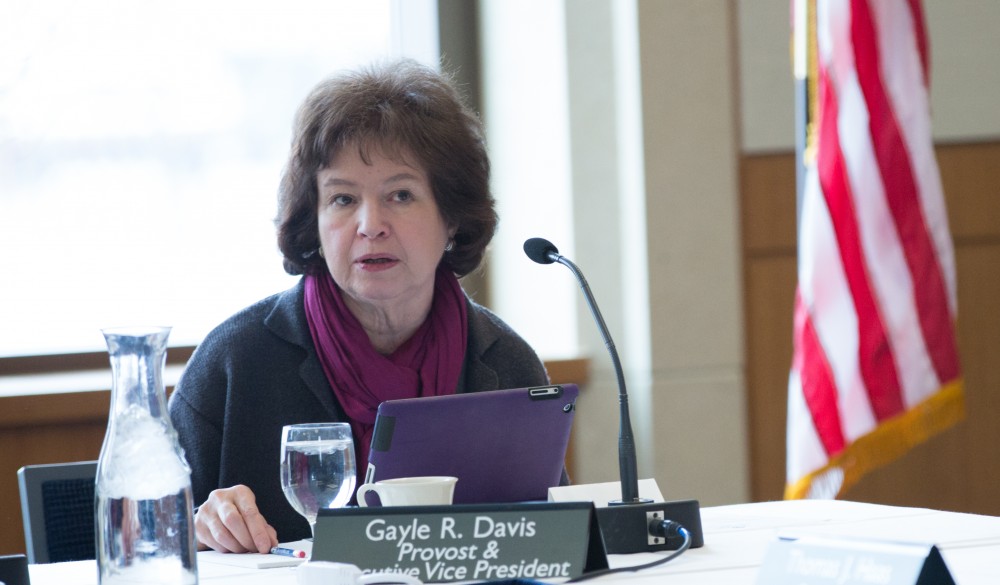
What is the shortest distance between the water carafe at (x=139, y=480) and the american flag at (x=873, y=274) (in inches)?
67.6

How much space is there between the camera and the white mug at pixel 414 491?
143 cm

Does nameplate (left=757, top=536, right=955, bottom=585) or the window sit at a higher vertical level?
the window

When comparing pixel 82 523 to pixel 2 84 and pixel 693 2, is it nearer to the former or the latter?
pixel 2 84

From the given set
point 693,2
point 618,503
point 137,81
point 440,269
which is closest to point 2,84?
point 137,81

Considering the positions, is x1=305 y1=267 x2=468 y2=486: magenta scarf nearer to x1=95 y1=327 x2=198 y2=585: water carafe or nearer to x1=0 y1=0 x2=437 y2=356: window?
x1=95 y1=327 x2=198 y2=585: water carafe

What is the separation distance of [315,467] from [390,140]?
2.78 feet

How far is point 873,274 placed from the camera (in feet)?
8.25

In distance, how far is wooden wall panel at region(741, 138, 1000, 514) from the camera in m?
3.37

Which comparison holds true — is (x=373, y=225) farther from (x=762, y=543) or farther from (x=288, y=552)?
(x=762, y=543)

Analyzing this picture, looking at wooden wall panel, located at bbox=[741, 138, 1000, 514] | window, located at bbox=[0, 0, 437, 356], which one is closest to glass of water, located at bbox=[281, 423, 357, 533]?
window, located at bbox=[0, 0, 437, 356]

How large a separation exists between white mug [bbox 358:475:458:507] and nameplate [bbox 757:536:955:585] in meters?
0.45

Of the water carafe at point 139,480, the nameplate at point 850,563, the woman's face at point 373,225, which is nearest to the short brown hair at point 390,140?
the woman's face at point 373,225

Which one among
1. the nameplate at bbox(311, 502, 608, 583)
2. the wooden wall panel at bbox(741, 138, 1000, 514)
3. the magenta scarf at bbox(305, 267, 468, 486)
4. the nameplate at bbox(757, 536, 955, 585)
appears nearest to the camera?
the nameplate at bbox(757, 536, 955, 585)

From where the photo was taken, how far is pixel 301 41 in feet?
11.5
